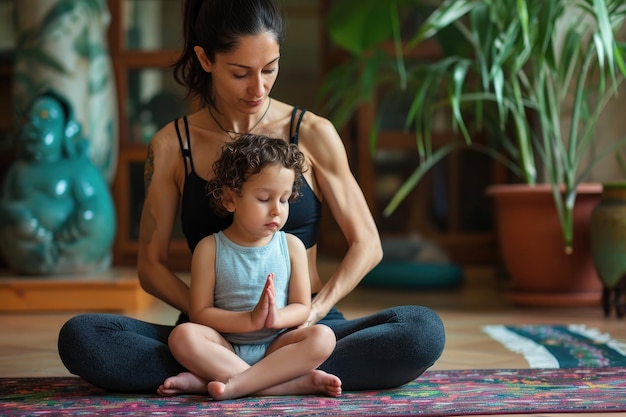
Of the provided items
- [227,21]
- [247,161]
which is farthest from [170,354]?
[227,21]

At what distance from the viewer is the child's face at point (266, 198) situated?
1.55m

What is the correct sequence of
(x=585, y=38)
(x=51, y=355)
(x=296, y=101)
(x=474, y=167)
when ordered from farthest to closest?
(x=296, y=101) → (x=474, y=167) → (x=585, y=38) → (x=51, y=355)

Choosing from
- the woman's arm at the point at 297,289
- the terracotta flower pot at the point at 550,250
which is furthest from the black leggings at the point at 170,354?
the terracotta flower pot at the point at 550,250

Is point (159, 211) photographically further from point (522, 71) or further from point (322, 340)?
point (522, 71)

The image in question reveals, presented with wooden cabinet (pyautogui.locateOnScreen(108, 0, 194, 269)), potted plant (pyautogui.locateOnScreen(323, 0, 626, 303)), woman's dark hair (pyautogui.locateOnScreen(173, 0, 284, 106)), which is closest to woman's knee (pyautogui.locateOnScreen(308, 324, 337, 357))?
woman's dark hair (pyautogui.locateOnScreen(173, 0, 284, 106))

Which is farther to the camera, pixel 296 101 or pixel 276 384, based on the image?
pixel 296 101

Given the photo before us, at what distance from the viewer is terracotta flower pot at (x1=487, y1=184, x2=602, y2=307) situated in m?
2.92

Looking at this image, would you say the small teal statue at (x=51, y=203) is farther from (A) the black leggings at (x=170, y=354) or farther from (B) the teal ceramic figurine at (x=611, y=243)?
(B) the teal ceramic figurine at (x=611, y=243)

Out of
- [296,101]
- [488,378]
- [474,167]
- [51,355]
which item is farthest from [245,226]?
[296,101]

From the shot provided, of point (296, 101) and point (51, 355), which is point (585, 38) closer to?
point (51, 355)

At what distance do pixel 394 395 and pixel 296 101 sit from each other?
184 inches

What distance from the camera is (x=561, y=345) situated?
2.22m

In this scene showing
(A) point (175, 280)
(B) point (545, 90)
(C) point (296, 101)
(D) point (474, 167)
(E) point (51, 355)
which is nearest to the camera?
(A) point (175, 280)

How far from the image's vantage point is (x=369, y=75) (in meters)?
3.03
